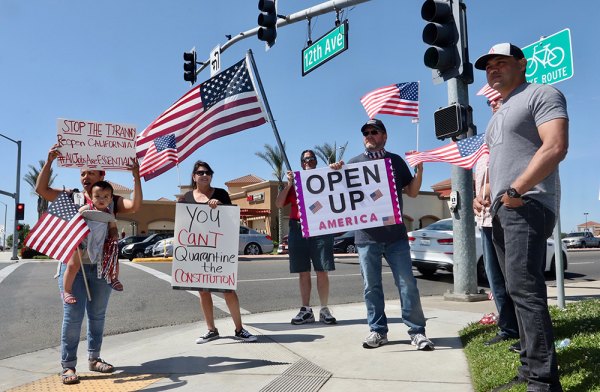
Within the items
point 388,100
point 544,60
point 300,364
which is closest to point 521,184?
point 300,364

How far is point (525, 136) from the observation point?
112 inches

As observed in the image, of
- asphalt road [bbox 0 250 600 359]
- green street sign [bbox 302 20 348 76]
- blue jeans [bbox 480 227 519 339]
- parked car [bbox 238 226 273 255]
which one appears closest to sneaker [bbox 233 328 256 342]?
asphalt road [bbox 0 250 600 359]

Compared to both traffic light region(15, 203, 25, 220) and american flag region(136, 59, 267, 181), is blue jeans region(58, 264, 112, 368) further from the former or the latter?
traffic light region(15, 203, 25, 220)

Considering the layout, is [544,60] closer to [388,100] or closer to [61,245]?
[388,100]

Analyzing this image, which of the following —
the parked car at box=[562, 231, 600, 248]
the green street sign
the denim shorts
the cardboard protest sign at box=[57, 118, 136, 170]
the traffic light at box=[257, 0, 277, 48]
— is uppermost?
the traffic light at box=[257, 0, 277, 48]

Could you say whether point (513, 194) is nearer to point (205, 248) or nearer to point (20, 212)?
point (205, 248)

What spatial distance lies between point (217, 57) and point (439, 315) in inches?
383

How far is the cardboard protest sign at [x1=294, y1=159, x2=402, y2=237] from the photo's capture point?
15.0 ft

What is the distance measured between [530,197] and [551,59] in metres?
3.38

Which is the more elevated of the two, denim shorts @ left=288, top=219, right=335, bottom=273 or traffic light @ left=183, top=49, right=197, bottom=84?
traffic light @ left=183, top=49, right=197, bottom=84

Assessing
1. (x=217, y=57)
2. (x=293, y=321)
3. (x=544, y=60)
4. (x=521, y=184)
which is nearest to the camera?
(x=521, y=184)

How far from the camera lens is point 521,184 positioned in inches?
105

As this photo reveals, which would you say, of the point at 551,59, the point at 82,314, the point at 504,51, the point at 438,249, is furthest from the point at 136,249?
the point at 504,51

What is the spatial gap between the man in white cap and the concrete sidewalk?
2.54ft
